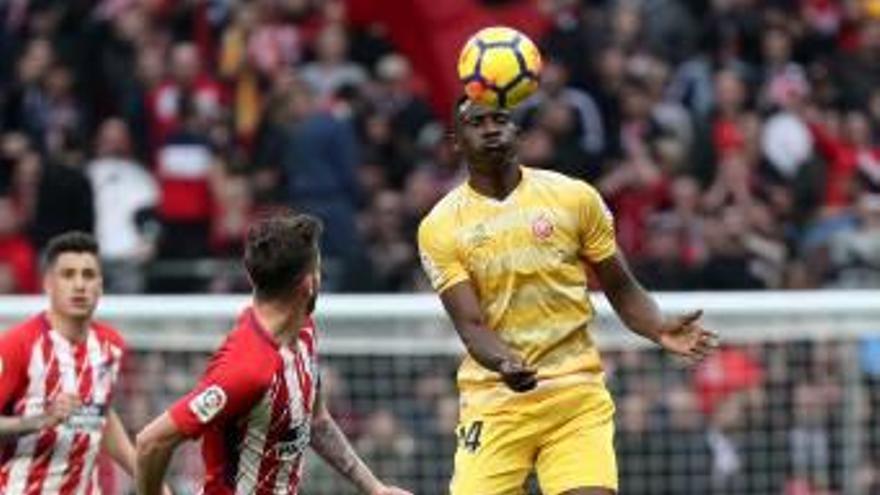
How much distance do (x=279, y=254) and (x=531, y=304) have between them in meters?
1.84

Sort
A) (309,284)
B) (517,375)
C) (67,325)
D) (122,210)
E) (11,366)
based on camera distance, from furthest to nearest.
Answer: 1. (122,210)
2. (67,325)
3. (11,366)
4. (517,375)
5. (309,284)

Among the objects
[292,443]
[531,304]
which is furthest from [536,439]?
[292,443]

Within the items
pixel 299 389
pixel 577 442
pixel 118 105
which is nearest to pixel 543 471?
pixel 577 442

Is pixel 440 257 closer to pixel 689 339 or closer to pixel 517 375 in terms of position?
pixel 517 375

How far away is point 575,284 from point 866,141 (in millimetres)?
7963

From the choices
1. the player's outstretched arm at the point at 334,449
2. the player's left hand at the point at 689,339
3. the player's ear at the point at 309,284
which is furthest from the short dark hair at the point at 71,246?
the player's ear at the point at 309,284

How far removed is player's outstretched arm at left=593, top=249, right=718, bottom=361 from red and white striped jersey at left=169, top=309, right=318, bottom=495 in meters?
1.68

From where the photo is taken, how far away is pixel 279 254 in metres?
9.52

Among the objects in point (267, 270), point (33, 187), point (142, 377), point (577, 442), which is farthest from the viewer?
point (33, 187)

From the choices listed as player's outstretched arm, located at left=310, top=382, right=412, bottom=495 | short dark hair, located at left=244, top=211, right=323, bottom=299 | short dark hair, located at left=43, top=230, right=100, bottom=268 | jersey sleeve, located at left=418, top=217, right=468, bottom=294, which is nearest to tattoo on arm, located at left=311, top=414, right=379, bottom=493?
player's outstretched arm, located at left=310, top=382, right=412, bottom=495

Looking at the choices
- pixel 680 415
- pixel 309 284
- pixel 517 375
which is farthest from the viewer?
pixel 680 415

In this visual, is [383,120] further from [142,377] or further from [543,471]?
[543,471]

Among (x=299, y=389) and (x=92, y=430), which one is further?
(x=92, y=430)

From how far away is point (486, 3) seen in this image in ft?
66.5
